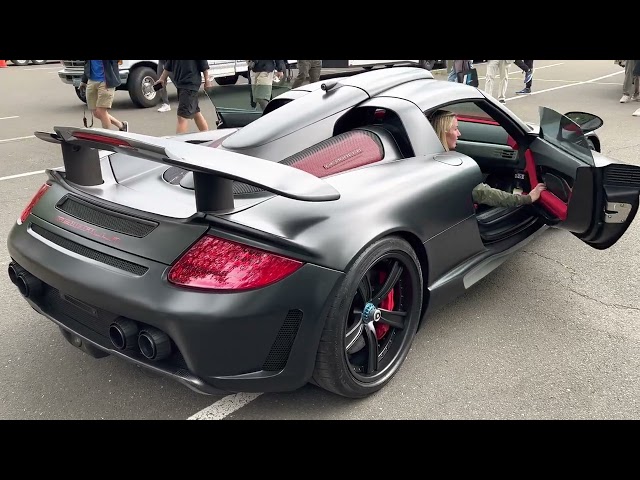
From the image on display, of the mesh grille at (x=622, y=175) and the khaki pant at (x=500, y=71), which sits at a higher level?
the mesh grille at (x=622, y=175)

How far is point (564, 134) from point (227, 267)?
2.52 m

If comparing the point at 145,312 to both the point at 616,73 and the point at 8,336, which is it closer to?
the point at 8,336

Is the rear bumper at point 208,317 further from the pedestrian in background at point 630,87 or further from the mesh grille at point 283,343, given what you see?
the pedestrian in background at point 630,87

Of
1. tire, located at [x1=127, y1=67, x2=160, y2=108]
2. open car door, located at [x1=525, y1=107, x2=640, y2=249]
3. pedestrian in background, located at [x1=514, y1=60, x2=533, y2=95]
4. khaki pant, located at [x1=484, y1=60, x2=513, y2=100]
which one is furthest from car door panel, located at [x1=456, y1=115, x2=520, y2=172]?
pedestrian in background, located at [x1=514, y1=60, x2=533, y2=95]

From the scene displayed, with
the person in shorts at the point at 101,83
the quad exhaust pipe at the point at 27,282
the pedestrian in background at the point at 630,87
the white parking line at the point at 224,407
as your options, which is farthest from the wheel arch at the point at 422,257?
the pedestrian in background at the point at 630,87

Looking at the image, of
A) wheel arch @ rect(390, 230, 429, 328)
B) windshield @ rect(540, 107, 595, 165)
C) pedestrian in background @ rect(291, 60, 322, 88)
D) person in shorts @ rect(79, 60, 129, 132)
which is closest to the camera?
wheel arch @ rect(390, 230, 429, 328)

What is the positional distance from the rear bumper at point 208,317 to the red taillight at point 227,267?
0.11 ft

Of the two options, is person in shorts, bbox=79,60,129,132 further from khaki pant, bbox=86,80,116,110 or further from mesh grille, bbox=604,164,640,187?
mesh grille, bbox=604,164,640,187

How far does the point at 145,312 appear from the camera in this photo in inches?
80.8

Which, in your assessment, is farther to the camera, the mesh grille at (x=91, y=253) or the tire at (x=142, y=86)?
the tire at (x=142, y=86)

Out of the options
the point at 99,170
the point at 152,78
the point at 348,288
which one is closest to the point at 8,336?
the point at 99,170

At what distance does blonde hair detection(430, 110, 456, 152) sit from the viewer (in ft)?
10.5

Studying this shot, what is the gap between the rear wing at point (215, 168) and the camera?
1878 millimetres

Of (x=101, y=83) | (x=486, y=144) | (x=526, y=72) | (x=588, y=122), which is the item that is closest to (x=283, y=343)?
(x=486, y=144)
